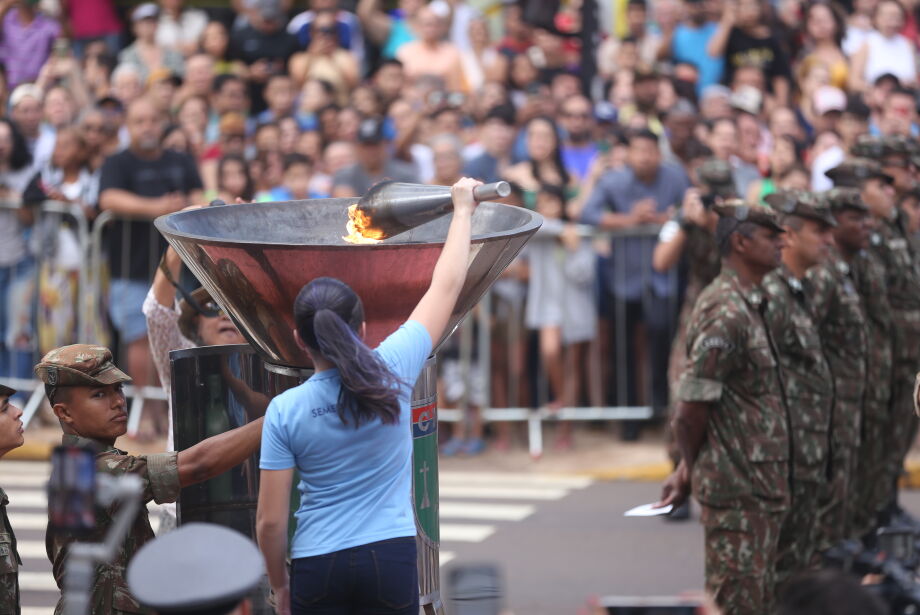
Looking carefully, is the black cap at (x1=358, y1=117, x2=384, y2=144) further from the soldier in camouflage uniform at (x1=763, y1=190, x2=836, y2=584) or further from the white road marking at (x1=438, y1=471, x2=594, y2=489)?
the soldier in camouflage uniform at (x1=763, y1=190, x2=836, y2=584)

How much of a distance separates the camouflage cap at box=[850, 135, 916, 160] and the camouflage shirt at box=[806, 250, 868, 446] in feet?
5.05

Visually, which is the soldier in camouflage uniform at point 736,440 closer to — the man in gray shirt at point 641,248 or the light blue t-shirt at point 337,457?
the light blue t-shirt at point 337,457

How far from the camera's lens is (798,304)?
6.83 metres

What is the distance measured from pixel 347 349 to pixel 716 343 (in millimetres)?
2429

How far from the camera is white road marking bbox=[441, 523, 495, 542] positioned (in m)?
8.86

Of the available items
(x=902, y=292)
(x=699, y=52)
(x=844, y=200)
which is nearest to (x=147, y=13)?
(x=699, y=52)

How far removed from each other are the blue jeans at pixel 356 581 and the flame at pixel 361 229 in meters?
1.07

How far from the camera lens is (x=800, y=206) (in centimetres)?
725

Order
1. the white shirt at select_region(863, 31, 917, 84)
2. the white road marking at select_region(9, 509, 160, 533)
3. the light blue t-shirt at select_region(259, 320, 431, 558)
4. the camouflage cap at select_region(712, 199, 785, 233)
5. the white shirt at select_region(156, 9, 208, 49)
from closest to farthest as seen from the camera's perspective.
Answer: the light blue t-shirt at select_region(259, 320, 431, 558) < the camouflage cap at select_region(712, 199, 785, 233) < the white road marking at select_region(9, 509, 160, 533) < the white shirt at select_region(863, 31, 917, 84) < the white shirt at select_region(156, 9, 208, 49)

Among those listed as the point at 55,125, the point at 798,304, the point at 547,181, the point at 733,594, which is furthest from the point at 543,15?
the point at 733,594

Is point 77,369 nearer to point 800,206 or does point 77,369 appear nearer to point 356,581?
point 356,581

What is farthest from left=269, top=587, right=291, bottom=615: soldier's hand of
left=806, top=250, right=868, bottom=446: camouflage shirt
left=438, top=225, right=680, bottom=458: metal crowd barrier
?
left=438, top=225, right=680, bottom=458: metal crowd barrier

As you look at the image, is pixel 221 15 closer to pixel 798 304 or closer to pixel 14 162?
pixel 14 162

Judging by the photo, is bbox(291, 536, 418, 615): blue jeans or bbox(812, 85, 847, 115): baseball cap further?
A: bbox(812, 85, 847, 115): baseball cap
